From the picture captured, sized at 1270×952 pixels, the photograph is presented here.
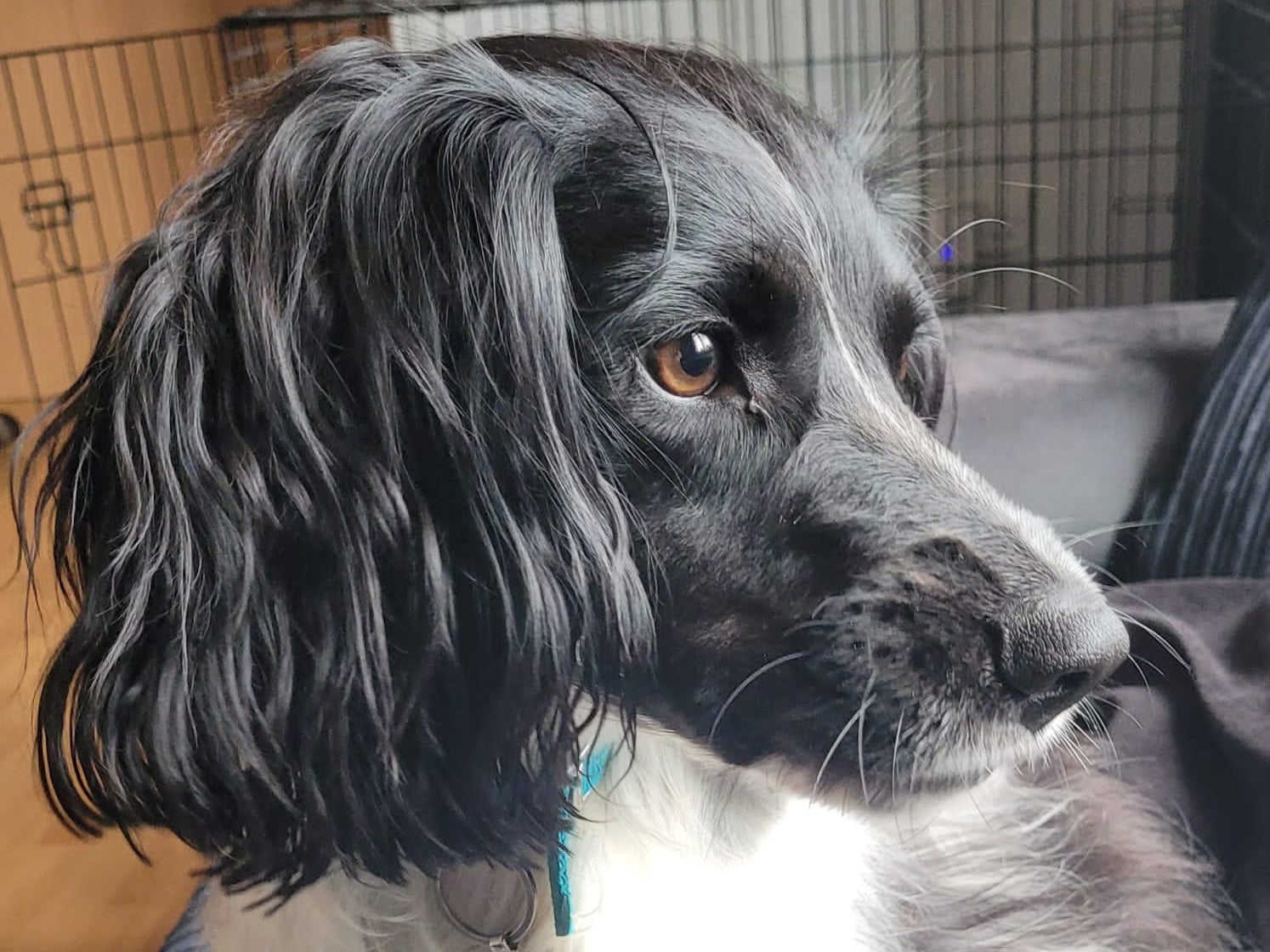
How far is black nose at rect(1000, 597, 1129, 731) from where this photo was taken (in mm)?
550

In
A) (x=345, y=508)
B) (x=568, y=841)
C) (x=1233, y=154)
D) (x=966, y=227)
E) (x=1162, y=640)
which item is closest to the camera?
(x=345, y=508)

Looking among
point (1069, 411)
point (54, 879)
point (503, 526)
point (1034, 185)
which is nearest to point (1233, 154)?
point (1034, 185)

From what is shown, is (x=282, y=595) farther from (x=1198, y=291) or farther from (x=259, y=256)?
(x=1198, y=291)

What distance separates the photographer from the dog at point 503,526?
52 cm

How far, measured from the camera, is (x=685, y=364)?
56cm

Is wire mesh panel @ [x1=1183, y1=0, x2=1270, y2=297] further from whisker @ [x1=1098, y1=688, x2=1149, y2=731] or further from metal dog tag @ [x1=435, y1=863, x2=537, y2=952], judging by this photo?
metal dog tag @ [x1=435, y1=863, x2=537, y2=952]

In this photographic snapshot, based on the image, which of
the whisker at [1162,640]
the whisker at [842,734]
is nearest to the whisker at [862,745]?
the whisker at [842,734]

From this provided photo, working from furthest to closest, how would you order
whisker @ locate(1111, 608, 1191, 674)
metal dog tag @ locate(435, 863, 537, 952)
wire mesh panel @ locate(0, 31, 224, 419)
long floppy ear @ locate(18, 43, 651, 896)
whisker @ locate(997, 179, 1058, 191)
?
whisker @ locate(997, 179, 1058, 191), whisker @ locate(1111, 608, 1191, 674), wire mesh panel @ locate(0, 31, 224, 419), metal dog tag @ locate(435, 863, 537, 952), long floppy ear @ locate(18, 43, 651, 896)

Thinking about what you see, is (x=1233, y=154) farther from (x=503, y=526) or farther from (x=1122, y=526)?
(x=503, y=526)

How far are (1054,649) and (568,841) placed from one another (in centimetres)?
25

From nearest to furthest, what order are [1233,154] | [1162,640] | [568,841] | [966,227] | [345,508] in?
[345,508] < [568,841] < [1162,640] < [966,227] < [1233,154]

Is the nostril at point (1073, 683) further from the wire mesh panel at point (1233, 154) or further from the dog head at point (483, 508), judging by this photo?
the wire mesh panel at point (1233, 154)

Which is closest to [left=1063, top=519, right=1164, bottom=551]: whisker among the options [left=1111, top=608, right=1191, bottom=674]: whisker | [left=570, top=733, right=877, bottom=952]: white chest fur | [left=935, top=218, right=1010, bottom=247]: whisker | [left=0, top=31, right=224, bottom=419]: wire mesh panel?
[left=1111, top=608, right=1191, bottom=674]: whisker

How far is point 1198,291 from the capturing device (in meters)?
1.14
